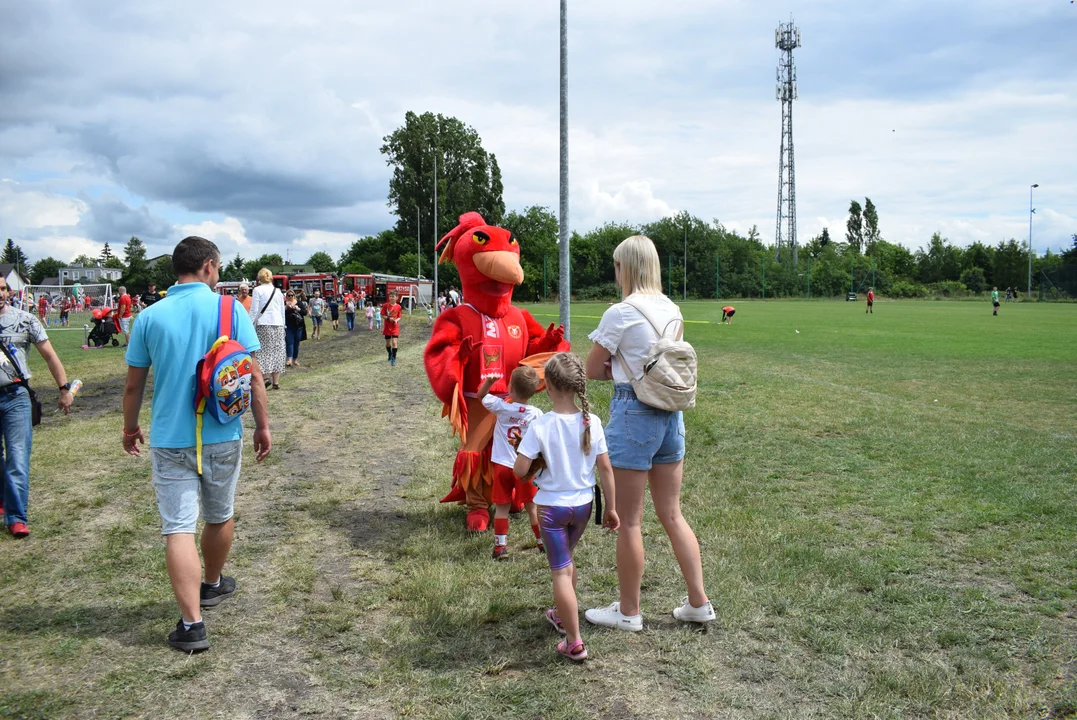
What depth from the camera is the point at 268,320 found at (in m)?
11.9

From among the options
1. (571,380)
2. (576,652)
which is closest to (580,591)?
(576,652)

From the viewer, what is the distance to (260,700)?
11.0ft

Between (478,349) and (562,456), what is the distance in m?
2.21

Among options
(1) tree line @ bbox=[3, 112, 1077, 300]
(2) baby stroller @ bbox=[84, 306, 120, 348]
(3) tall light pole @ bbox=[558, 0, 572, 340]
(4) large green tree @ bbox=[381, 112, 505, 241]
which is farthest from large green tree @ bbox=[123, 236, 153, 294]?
(3) tall light pole @ bbox=[558, 0, 572, 340]

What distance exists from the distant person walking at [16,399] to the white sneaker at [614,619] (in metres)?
3.95

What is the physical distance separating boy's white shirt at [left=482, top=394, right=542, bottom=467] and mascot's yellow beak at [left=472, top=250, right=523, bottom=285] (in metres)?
1.07

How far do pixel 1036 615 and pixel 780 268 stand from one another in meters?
78.9

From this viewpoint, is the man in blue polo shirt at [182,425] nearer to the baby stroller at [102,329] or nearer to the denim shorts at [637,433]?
the denim shorts at [637,433]

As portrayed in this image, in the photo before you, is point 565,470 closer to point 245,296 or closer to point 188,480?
point 188,480

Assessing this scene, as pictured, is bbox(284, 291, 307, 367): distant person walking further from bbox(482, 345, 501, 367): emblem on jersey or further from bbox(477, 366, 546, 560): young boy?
bbox(477, 366, 546, 560): young boy

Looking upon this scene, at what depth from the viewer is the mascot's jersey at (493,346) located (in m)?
5.77

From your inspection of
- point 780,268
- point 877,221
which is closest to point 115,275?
point 780,268

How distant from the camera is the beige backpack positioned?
3715mm

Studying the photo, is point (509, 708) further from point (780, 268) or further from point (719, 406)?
point (780, 268)
